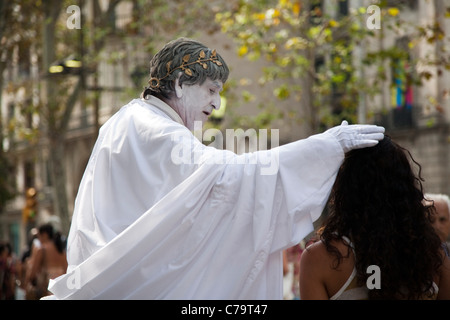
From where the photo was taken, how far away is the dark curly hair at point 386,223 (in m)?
3.27

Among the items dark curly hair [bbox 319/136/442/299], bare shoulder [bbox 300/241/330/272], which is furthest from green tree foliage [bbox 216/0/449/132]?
bare shoulder [bbox 300/241/330/272]

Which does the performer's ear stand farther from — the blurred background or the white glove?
the blurred background

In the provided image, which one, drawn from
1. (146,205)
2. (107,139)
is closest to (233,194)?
(146,205)

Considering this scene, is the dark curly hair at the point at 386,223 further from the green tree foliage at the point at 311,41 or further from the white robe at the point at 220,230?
the green tree foliage at the point at 311,41

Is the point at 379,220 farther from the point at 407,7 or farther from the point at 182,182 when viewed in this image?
the point at 407,7

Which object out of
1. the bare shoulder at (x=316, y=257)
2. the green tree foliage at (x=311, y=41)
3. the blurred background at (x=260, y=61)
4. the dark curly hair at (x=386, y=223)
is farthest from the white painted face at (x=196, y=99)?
the green tree foliage at (x=311, y=41)

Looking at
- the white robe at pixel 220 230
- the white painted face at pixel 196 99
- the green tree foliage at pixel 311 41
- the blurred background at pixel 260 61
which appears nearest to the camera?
the white robe at pixel 220 230

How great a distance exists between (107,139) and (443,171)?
76.9 ft

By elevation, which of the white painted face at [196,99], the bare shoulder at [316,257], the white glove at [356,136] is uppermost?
the white painted face at [196,99]

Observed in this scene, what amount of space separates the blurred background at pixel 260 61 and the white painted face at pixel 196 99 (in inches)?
317

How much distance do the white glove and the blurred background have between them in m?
8.49

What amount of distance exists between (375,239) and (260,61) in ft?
92.8

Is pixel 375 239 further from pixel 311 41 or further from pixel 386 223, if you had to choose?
pixel 311 41

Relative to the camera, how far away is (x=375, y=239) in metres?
3.26
